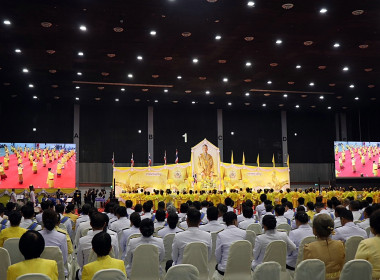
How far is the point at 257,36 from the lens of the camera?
13414mm

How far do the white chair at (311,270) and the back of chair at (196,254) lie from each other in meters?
1.51

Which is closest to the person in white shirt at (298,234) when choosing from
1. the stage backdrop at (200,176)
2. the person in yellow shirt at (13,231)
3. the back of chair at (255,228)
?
the back of chair at (255,228)

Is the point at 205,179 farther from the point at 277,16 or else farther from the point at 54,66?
the point at 277,16

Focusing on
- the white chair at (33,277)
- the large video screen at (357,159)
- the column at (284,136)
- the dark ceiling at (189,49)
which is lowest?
the white chair at (33,277)

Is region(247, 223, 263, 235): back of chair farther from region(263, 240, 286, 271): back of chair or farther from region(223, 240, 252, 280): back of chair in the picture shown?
region(223, 240, 252, 280): back of chair

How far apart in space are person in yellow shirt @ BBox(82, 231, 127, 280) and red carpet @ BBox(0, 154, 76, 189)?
65.8ft

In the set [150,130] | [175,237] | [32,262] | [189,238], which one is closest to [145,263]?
[175,237]

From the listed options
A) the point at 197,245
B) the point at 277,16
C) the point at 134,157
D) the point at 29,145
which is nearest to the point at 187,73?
the point at 277,16

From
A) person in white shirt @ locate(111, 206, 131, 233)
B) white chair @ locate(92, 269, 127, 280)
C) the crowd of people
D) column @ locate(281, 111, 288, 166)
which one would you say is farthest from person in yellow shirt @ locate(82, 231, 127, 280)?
column @ locate(281, 111, 288, 166)

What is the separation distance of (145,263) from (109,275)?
1.62m

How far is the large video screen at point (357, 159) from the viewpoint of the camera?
2541 centimetres

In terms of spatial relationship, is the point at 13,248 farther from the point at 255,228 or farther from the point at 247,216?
the point at 247,216

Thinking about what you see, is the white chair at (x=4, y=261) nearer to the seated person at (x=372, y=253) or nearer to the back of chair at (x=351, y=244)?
the seated person at (x=372, y=253)

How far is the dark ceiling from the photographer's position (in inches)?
448
